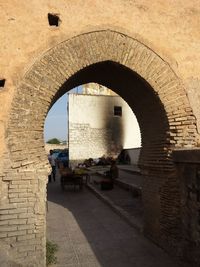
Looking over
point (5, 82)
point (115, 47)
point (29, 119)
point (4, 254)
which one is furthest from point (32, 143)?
point (115, 47)

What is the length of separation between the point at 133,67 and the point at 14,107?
2004 millimetres

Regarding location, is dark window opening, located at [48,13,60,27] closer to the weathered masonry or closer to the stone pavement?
the weathered masonry

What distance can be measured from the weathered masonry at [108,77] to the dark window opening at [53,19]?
2 cm

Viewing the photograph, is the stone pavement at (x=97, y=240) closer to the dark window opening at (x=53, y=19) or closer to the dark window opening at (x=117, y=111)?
the dark window opening at (x=53, y=19)

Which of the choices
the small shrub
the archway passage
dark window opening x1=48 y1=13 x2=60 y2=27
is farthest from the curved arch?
the small shrub

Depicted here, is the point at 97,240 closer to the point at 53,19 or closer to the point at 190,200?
the point at 190,200

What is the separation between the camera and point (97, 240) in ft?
22.8

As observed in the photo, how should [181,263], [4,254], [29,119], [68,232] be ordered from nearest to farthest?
[4,254]
[29,119]
[181,263]
[68,232]

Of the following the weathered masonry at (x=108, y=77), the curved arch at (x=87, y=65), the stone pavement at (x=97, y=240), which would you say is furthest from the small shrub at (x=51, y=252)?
the curved arch at (x=87, y=65)

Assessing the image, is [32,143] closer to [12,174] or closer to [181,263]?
[12,174]

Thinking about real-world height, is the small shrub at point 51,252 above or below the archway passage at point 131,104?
below

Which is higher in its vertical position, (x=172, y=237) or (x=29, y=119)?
(x=29, y=119)

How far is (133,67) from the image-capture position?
18.6 ft

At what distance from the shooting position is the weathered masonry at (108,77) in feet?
16.2
